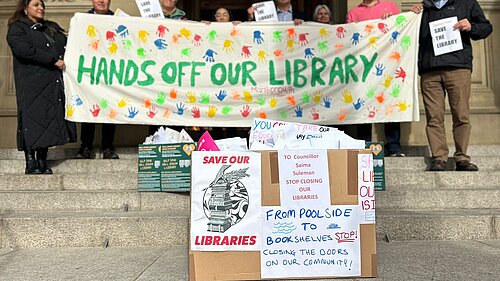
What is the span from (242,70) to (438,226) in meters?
2.59

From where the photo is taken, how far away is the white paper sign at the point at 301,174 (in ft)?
7.58

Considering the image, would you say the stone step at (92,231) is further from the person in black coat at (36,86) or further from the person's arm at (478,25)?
the person's arm at (478,25)

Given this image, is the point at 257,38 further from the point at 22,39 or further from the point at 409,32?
the point at 22,39

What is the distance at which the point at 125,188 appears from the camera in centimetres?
426

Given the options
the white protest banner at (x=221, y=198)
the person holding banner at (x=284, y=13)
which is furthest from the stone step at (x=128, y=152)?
the white protest banner at (x=221, y=198)

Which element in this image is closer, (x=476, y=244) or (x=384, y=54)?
(x=476, y=244)

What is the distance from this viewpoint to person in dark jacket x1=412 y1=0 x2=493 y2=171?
442 centimetres

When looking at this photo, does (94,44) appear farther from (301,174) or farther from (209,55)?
(301,174)

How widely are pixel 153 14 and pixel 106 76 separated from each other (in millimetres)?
912

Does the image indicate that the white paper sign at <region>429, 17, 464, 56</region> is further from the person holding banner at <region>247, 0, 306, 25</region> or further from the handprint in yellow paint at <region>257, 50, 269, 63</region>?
the handprint in yellow paint at <region>257, 50, 269, 63</region>

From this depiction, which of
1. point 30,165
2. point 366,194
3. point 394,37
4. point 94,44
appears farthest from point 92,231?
point 394,37

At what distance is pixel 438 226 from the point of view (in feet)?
11.4

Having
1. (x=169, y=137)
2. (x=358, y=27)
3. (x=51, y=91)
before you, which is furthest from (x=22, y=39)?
(x=358, y=27)

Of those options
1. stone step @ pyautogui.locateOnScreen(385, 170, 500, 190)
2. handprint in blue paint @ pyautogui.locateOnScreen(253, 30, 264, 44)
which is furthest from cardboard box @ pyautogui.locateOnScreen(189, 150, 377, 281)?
handprint in blue paint @ pyautogui.locateOnScreen(253, 30, 264, 44)
